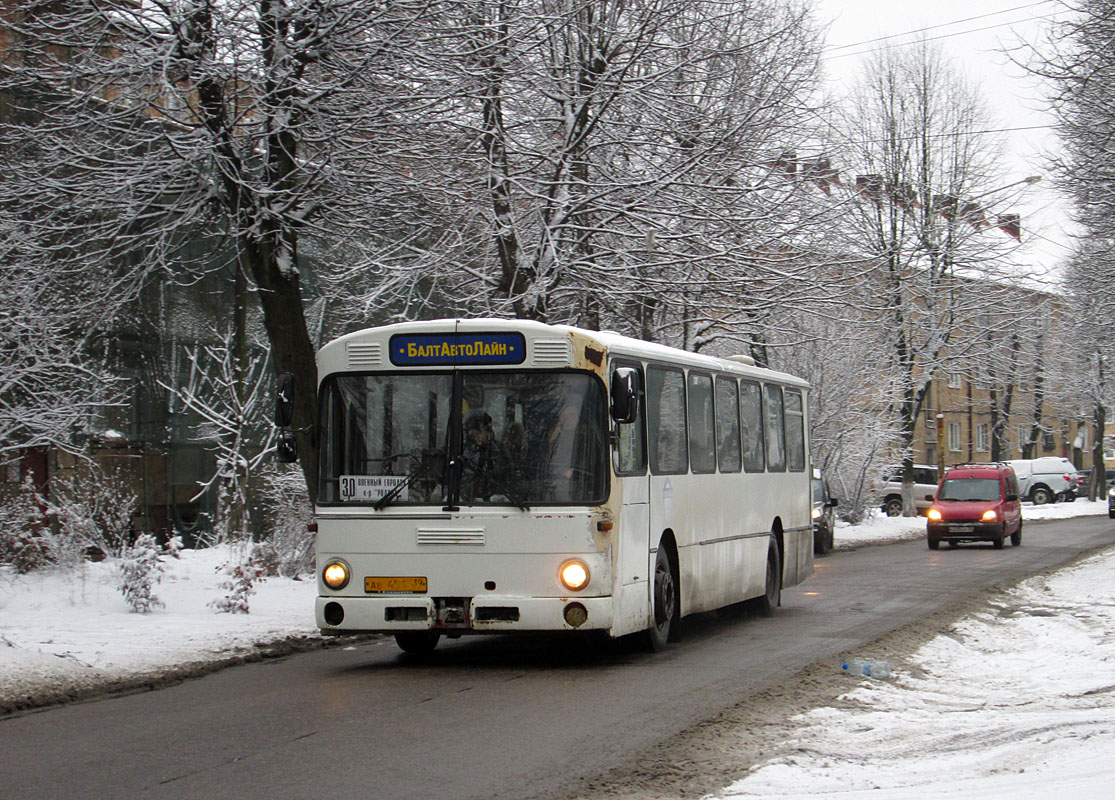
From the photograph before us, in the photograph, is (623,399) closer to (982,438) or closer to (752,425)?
(752,425)

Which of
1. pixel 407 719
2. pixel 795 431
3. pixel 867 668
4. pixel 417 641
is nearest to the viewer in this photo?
pixel 407 719

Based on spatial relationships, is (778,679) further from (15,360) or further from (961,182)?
(961,182)

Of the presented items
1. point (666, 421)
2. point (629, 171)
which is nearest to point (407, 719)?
point (666, 421)

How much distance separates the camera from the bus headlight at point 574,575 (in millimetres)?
11359

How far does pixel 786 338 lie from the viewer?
31453 mm

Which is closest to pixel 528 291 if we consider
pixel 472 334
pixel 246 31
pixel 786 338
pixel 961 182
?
pixel 246 31

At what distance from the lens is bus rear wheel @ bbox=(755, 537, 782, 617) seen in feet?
56.6

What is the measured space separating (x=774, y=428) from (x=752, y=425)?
1.12 metres

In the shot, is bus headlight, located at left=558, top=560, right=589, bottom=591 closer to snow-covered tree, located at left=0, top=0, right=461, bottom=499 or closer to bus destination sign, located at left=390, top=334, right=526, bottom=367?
bus destination sign, located at left=390, top=334, right=526, bottom=367

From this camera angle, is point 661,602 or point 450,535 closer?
point 450,535

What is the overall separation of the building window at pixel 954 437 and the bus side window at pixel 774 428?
63.5 metres

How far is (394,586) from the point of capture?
38.2 feet

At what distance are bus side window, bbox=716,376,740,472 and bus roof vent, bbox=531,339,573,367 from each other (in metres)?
4.04

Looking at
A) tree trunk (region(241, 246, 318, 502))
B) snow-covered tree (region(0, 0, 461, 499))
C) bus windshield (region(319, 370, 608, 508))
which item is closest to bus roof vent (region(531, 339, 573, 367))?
bus windshield (region(319, 370, 608, 508))
